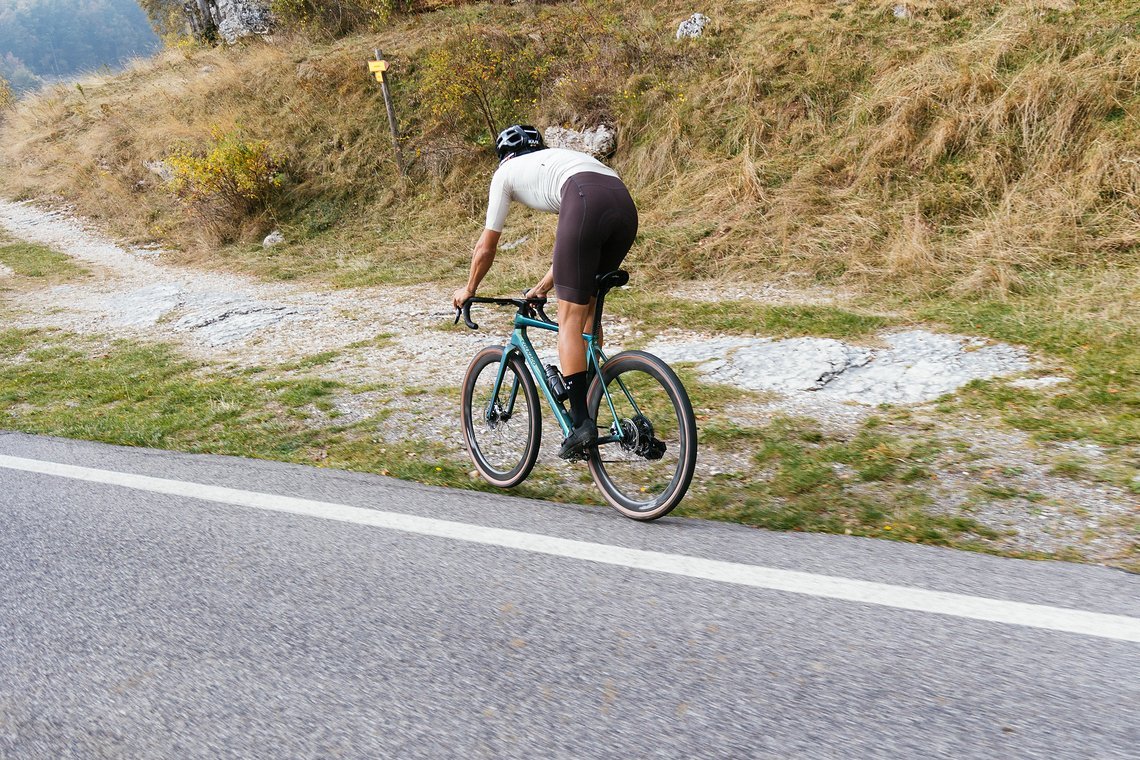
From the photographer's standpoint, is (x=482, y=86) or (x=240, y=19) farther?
(x=240, y=19)

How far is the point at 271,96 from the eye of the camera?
1981 centimetres

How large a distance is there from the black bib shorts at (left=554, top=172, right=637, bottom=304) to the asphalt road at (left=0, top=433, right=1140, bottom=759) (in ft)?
3.87

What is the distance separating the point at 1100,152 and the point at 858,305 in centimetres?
360

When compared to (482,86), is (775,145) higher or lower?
lower

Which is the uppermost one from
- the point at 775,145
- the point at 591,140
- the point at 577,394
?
the point at 591,140

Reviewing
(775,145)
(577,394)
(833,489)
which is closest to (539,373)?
(577,394)

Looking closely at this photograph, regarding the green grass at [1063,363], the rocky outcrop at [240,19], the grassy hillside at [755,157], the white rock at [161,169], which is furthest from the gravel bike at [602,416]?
the rocky outcrop at [240,19]

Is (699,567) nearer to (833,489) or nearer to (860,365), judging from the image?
(833,489)

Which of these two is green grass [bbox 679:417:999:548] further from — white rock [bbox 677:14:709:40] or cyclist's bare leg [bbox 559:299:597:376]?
white rock [bbox 677:14:709:40]

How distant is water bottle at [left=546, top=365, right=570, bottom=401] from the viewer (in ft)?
13.2

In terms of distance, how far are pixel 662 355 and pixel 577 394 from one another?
124 inches

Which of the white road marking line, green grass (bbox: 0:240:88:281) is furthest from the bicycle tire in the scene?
green grass (bbox: 0:240:88:281)

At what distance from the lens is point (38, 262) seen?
51.2 feet

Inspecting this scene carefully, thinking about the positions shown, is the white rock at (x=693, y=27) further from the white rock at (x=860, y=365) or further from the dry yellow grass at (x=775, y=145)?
the white rock at (x=860, y=365)
